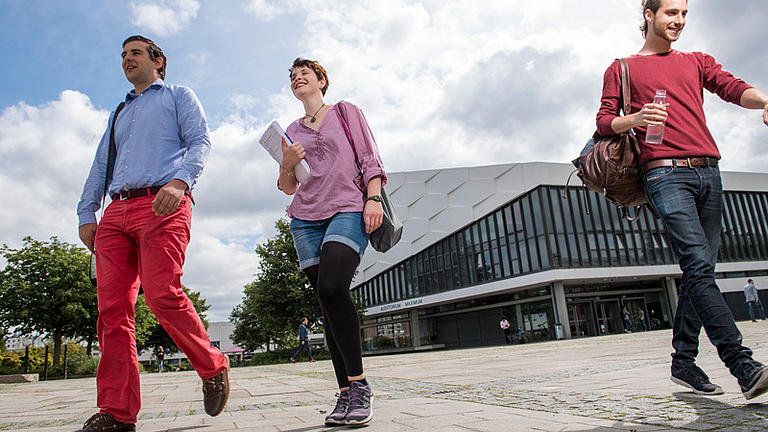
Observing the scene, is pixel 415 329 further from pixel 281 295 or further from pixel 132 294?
pixel 132 294

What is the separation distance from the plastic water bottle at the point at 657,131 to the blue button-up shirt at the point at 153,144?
225 cm

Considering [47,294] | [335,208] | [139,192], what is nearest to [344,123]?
[335,208]

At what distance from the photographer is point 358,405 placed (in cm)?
230

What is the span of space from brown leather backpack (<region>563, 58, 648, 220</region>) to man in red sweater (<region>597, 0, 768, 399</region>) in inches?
1.6

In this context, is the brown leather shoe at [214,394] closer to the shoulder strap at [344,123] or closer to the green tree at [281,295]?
the shoulder strap at [344,123]

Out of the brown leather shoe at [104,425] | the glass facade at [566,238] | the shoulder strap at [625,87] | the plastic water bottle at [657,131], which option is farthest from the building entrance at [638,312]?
the brown leather shoe at [104,425]

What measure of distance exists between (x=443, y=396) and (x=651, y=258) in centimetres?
3137

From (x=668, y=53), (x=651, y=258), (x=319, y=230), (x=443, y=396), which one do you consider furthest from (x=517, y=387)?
(x=651, y=258)

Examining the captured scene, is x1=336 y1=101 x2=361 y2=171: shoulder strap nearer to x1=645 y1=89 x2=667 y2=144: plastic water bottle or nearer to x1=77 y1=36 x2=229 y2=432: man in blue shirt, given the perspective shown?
A: x1=77 y1=36 x2=229 y2=432: man in blue shirt

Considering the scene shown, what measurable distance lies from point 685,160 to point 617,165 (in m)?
0.30

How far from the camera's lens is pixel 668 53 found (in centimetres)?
275

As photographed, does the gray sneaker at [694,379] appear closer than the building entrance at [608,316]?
Yes

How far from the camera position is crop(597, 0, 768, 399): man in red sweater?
2.27 m

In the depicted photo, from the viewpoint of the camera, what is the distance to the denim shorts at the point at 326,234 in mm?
2537
